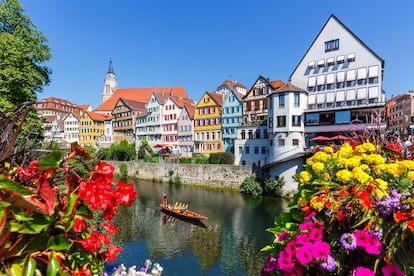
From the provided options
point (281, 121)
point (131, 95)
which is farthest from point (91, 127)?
point (281, 121)

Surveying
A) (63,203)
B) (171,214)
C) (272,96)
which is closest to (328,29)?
(272,96)

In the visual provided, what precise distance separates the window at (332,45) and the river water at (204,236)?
1680 centimetres

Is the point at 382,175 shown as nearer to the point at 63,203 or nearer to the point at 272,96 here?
the point at 63,203

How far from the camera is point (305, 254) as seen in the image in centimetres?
225

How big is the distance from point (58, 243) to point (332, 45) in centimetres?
3243

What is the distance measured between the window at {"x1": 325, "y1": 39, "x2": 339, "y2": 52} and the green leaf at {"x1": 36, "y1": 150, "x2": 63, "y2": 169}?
3210 centimetres

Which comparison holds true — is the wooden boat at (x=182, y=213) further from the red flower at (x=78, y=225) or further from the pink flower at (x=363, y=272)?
the red flower at (x=78, y=225)

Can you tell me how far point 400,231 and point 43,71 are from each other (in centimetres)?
2132

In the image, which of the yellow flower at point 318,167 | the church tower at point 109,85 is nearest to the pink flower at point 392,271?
the yellow flower at point 318,167

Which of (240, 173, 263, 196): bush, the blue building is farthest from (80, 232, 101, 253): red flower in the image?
the blue building

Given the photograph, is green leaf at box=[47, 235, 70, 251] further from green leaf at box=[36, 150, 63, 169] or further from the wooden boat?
the wooden boat

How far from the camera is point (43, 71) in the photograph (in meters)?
18.4

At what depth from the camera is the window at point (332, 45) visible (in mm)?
28391

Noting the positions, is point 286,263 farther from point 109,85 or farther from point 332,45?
point 109,85
